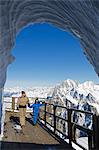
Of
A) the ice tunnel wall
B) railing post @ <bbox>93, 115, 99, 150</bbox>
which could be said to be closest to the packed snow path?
railing post @ <bbox>93, 115, 99, 150</bbox>

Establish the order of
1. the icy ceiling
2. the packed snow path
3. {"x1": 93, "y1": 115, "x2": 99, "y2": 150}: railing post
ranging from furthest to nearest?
the packed snow path
{"x1": 93, "y1": 115, "x2": 99, "y2": 150}: railing post
the icy ceiling

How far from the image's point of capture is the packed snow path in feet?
28.7

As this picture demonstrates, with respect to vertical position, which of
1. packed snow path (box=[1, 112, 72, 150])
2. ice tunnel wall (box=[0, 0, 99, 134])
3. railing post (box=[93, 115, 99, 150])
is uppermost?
ice tunnel wall (box=[0, 0, 99, 134])

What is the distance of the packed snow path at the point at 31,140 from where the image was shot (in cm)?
874

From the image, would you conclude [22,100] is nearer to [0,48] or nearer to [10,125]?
[10,125]

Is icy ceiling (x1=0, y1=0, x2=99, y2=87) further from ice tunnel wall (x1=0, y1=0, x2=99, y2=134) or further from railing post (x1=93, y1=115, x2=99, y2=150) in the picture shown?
railing post (x1=93, y1=115, x2=99, y2=150)

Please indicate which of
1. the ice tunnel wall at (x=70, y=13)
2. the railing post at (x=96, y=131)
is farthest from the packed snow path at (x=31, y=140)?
the ice tunnel wall at (x=70, y=13)

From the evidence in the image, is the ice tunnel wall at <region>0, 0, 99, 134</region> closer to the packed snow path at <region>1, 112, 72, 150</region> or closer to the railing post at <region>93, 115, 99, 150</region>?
the railing post at <region>93, 115, 99, 150</region>

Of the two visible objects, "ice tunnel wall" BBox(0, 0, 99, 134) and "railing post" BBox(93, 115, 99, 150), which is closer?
"ice tunnel wall" BBox(0, 0, 99, 134)

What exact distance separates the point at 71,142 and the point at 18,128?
4549mm

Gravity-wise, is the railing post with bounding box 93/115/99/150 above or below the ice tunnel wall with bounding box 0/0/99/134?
below

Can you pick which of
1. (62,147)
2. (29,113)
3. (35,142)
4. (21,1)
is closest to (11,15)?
(21,1)

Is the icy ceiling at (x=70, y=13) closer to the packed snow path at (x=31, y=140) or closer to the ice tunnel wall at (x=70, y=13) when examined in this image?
the ice tunnel wall at (x=70, y=13)

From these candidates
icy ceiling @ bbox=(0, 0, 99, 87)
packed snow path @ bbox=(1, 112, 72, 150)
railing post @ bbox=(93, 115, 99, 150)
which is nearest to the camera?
icy ceiling @ bbox=(0, 0, 99, 87)
